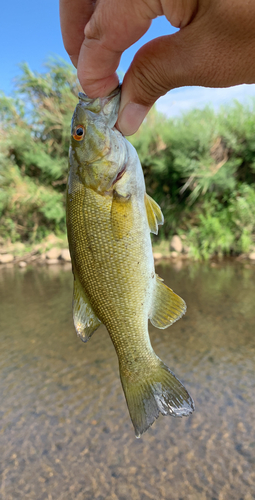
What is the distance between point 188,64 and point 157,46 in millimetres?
173

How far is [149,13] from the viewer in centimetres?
137

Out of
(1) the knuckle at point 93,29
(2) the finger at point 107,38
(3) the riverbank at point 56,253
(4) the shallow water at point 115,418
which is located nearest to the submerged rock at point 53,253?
(3) the riverbank at point 56,253

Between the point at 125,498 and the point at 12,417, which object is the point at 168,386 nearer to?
the point at 125,498

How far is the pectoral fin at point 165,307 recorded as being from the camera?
1954 mm

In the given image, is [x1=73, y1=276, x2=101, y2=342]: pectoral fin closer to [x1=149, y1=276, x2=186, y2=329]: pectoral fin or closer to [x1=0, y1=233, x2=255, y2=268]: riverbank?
[x1=149, y1=276, x2=186, y2=329]: pectoral fin

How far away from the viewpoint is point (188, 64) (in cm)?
160

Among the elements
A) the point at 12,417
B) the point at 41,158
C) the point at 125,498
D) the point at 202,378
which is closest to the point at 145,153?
the point at 41,158

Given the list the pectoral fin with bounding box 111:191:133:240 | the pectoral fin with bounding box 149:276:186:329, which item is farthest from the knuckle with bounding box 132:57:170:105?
the pectoral fin with bounding box 149:276:186:329

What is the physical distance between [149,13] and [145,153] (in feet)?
44.5

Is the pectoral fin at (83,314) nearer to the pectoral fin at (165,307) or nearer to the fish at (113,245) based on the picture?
the fish at (113,245)

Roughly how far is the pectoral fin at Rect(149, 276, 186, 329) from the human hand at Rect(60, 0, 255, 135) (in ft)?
3.07

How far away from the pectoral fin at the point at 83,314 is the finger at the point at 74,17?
134 centimetres

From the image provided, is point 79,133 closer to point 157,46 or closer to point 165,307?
point 157,46

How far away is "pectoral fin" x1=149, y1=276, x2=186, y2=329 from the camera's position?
76.9 inches
